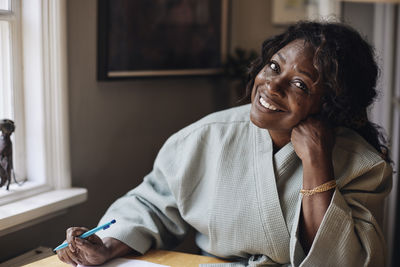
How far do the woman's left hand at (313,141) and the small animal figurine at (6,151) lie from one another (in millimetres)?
950

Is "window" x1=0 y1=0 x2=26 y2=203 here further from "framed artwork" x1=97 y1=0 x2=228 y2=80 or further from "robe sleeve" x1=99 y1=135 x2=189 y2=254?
"robe sleeve" x1=99 y1=135 x2=189 y2=254

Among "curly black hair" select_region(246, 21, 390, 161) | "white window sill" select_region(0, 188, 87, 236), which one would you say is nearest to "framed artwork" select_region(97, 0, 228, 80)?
"white window sill" select_region(0, 188, 87, 236)

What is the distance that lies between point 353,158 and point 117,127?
113 cm

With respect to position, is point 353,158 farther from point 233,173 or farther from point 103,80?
point 103,80

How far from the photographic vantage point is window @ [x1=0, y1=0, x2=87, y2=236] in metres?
1.86

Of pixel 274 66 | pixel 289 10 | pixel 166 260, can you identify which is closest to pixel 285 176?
pixel 274 66

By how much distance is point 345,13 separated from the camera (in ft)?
8.84

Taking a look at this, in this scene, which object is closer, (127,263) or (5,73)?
(127,263)

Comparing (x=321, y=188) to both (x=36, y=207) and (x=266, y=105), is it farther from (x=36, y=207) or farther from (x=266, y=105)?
(x=36, y=207)

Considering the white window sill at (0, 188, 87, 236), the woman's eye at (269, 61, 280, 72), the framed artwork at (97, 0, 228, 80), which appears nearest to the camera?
the woman's eye at (269, 61, 280, 72)

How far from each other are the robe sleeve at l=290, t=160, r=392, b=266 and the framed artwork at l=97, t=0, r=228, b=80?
114 centimetres

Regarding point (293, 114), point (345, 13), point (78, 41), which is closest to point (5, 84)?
point (78, 41)

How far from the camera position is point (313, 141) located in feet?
5.01

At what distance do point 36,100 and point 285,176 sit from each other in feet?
3.19
